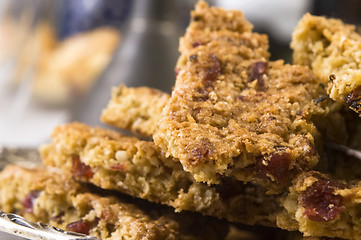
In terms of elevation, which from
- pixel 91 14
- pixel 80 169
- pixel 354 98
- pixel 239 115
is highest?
pixel 91 14

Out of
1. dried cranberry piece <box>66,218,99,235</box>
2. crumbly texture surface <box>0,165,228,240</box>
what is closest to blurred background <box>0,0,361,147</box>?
crumbly texture surface <box>0,165,228,240</box>

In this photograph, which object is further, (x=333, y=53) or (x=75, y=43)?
(x=75, y=43)

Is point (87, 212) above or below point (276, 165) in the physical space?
below

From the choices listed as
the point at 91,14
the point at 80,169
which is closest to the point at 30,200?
the point at 80,169

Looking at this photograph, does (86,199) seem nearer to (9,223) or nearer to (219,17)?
(9,223)

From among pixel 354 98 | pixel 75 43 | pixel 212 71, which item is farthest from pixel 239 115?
pixel 75 43

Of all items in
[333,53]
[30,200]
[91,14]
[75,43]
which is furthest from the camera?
[75,43]

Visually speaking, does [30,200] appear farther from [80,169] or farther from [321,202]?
[321,202]

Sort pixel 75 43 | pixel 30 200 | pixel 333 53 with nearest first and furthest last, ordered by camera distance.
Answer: pixel 333 53
pixel 30 200
pixel 75 43

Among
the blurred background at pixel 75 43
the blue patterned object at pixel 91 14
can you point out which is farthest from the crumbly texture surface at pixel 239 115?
the blue patterned object at pixel 91 14
